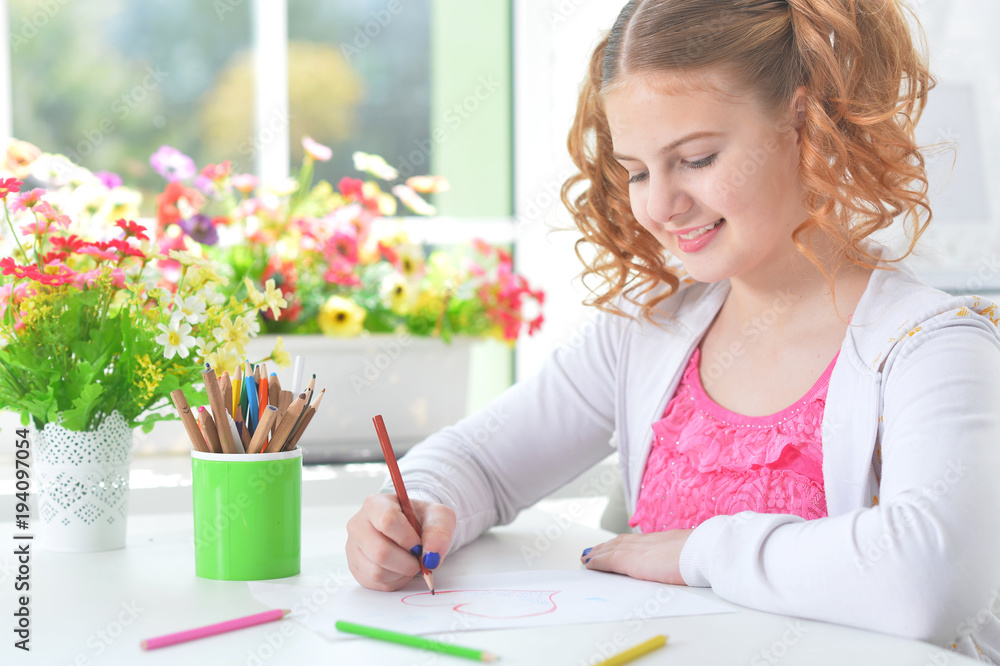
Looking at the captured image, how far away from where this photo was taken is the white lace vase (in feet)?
3.23

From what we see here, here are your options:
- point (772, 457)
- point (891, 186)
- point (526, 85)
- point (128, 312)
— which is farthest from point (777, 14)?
point (526, 85)

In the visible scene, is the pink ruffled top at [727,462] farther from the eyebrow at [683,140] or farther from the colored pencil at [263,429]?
the colored pencil at [263,429]

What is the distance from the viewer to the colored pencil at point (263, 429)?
85 cm

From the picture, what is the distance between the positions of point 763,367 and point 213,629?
2.25ft

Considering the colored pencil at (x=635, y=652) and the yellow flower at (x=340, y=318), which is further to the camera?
the yellow flower at (x=340, y=318)

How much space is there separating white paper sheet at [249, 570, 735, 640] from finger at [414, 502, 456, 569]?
1.2 inches

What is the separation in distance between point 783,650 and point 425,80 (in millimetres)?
1892

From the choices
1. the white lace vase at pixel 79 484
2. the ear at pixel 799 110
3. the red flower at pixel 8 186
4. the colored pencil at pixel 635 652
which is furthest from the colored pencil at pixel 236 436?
the ear at pixel 799 110

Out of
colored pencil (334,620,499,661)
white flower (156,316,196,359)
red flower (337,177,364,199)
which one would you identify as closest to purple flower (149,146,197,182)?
red flower (337,177,364,199)

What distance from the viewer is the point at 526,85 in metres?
2.22

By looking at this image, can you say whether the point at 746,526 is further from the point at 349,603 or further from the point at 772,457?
the point at 349,603

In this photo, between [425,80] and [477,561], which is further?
[425,80]

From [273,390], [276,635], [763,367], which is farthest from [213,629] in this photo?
[763,367]

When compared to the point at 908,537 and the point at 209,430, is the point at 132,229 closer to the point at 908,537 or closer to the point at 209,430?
the point at 209,430
